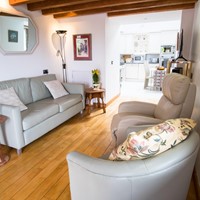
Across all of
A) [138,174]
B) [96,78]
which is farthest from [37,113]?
[138,174]

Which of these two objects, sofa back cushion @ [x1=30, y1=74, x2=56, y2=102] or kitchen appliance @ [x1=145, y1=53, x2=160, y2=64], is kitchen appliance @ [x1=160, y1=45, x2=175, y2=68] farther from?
sofa back cushion @ [x1=30, y1=74, x2=56, y2=102]

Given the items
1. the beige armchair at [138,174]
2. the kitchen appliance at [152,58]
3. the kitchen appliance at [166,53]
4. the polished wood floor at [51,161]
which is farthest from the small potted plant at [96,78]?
the kitchen appliance at [152,58]

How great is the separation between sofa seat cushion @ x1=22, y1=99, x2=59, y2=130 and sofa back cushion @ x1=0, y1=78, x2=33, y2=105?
0.49 ft

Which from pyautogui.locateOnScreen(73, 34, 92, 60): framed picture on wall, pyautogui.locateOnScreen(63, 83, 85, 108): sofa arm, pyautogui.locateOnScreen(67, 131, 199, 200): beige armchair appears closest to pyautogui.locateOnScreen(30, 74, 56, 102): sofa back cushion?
pyautogui.locateOnScreen(63, 83, 85, 108): sofa arm

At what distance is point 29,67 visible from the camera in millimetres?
3271

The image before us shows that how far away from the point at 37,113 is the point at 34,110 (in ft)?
0.46

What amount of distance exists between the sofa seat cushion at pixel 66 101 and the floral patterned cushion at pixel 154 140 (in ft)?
6.60

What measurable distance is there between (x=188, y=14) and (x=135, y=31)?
400 cm

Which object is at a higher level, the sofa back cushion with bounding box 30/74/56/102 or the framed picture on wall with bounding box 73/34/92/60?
the framed picture on wall with bounding box 73/34/92/60

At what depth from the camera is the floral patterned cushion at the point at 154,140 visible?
3.01 ft

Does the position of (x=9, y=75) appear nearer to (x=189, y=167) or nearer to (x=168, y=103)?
(x=168, y=103)

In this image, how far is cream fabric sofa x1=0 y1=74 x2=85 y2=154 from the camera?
2.10 metres

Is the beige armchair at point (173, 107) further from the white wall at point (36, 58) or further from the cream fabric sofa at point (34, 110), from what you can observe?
the white wall at point (36, 58)

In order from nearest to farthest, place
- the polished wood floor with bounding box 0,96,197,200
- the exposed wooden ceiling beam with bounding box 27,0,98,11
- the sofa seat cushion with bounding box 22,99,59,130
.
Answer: the polished wood floor with bounding box 0,96,197,200 < the sofa seat cushion with bounding box 22,99,59,130 < the exposed wooden ceiling beam with bounding box 27,0,98,11
